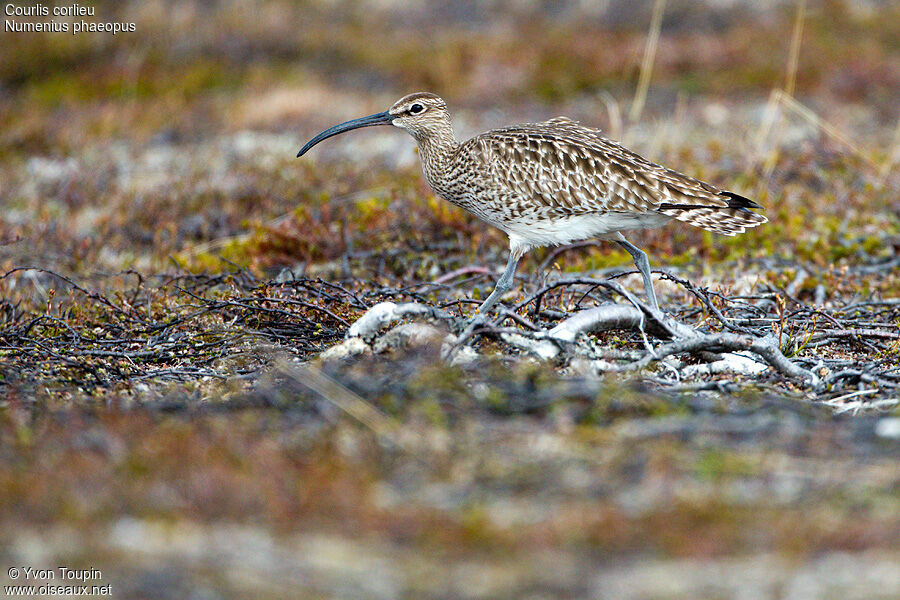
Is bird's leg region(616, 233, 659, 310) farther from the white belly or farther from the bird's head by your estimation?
the bird's head

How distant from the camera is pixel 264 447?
3.47 m

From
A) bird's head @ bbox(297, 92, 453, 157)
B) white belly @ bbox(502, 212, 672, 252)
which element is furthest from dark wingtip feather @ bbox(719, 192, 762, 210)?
bird's head @ bbox(297, 92, 453, 157)

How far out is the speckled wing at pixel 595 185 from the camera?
571 cm

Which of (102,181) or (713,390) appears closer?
(713,390)

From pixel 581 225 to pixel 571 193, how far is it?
234 mm

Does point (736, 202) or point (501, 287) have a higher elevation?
point (736, 202)

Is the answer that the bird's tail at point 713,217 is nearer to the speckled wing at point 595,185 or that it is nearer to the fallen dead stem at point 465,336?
the speckled wing at point 595,185

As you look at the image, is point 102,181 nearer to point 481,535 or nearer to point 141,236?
point 141,236

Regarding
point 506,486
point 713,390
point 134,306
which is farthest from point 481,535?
point 134,306

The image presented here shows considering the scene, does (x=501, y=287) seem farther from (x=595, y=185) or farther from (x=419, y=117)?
(x=419, y=117)

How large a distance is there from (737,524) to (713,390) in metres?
1.65

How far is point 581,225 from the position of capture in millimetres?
5902

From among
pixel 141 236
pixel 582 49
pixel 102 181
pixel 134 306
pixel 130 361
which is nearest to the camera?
pixel 130 361

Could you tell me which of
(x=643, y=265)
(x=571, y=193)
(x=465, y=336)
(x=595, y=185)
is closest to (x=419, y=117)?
(x=571, y=193)
